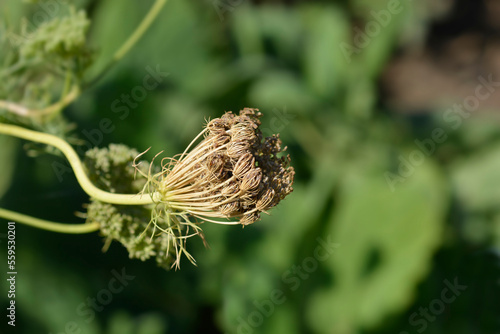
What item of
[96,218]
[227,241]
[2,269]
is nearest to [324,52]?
[227,241]

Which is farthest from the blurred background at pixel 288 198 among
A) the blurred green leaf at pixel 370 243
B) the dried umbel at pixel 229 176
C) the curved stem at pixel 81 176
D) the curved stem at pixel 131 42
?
the dried umbel at pixel 229 176

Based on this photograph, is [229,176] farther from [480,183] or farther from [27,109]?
[480,183]

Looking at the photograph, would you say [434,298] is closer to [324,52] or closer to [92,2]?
[324,52]

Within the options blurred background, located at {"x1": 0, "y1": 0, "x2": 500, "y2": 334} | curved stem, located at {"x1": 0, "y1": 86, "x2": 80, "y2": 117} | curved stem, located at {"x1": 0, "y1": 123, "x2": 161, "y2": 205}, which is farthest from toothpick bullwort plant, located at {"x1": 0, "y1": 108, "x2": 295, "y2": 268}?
blurred background, located at {"x1": 0, "y1": 0, "x2": 500, "y2": 334}

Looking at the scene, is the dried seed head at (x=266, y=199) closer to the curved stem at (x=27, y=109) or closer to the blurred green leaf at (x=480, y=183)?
the curved stem at (x=27, y=109)

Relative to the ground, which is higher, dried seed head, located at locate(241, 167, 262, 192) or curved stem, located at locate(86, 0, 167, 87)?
curved stem, located at locate(86, 0, 167, 87)

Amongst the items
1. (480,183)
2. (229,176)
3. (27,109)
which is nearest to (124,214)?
(229,176)

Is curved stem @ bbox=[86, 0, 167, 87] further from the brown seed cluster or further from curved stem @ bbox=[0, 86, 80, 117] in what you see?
the brown seed cluster
